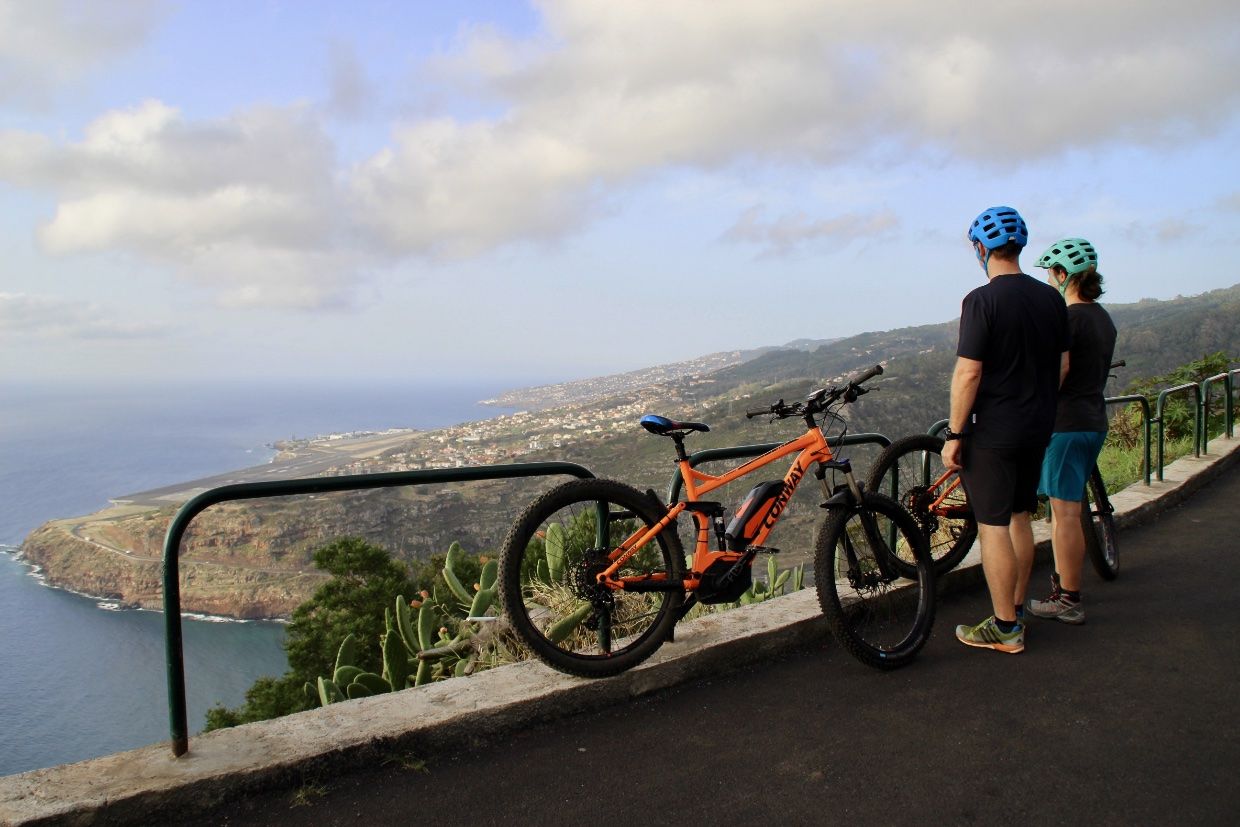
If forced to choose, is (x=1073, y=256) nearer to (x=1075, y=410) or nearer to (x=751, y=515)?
(x=1075, y=410)

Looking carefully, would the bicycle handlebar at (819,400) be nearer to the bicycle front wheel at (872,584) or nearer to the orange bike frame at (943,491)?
the bicycle front wheel at (872,584)

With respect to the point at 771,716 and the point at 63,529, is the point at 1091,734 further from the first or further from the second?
the point at 63,529

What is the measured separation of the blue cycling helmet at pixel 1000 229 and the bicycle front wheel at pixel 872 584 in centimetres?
136

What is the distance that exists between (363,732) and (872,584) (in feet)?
8.64

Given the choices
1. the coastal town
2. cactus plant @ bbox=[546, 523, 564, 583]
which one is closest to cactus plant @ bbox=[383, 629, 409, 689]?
cactus plant @ bbox=[546, 523, 564, 583]

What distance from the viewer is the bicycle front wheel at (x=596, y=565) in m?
3.58

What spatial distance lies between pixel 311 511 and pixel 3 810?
43.0 meters

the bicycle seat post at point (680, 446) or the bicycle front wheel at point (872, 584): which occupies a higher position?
the bicycle seat post at point (680, 446)

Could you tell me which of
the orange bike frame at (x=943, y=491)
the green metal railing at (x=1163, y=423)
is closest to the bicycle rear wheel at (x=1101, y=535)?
the orange bike frame at (x=943, y=491)

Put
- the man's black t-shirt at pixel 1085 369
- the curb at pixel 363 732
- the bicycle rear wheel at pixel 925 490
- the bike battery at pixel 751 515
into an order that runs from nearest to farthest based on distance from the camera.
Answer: the curb at pixel 363 732
the bike battery at pixel 751 515
the man's black t-shirt at pixel 1085 369
the bicycle rear wheel at pixel 925 490

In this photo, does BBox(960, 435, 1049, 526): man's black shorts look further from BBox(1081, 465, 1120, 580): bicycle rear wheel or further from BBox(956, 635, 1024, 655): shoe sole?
BBox(1081, 465, 1120, 580): bicycle rear wheel

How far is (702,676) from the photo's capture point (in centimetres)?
412

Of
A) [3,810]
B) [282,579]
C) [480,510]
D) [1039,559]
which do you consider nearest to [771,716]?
[3,810]

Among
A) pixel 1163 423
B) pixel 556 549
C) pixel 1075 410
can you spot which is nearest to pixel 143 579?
pixel 1163 423
